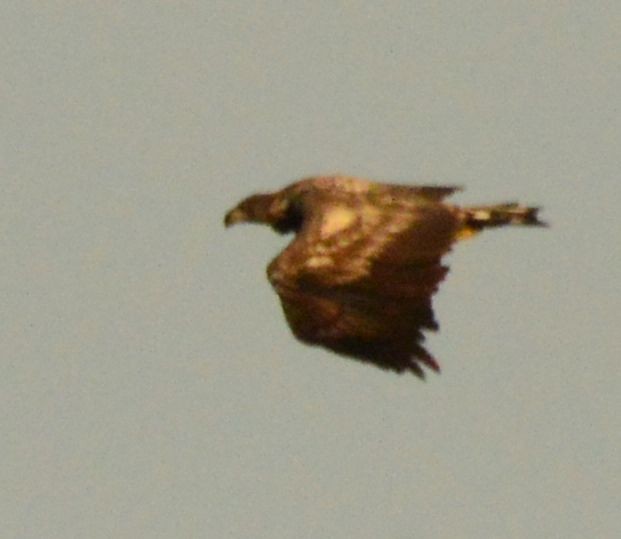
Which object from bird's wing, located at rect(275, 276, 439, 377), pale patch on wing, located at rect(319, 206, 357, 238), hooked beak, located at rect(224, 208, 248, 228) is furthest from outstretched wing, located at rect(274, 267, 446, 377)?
hooked beak, located at rect(224, 208, 248, 228)

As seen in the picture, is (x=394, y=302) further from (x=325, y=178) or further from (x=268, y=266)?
(x=325, y=178)

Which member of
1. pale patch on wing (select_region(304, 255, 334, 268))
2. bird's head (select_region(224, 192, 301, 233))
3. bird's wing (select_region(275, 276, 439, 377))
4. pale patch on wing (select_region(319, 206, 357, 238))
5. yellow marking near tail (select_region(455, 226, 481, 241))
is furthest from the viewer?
bird's head (select_region(224, 192, 301, 233))

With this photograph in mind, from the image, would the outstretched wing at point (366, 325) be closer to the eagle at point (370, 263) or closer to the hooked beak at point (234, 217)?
the eagle at point (370, 263)

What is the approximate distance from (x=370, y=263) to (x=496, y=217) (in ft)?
9.87

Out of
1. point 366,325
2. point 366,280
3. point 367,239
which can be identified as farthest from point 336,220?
point 366,325

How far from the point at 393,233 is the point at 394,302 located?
1.73m

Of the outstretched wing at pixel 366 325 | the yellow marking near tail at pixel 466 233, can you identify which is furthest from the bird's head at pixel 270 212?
the outstretched wing at pixel 366 325

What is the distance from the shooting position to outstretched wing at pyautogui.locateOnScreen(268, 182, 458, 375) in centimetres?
2519

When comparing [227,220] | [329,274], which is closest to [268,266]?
[329,274]

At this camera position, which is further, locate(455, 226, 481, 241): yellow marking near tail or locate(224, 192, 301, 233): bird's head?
locate(224, 192, 301, 233): bird's head

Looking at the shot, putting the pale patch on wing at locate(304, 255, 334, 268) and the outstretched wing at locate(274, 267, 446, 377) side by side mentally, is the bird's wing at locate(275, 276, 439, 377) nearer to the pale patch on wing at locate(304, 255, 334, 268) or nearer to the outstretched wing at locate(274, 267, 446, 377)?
the outstretched wing at locate(274, 267, 446, 377)

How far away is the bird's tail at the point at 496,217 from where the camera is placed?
93.6 feet

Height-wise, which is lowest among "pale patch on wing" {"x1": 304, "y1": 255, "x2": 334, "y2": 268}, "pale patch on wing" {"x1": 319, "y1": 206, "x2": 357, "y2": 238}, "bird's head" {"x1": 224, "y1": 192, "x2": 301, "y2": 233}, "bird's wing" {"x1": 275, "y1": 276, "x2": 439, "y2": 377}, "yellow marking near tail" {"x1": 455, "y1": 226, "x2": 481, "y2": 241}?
"bird's wing" {"x1": 275, "y1": 276, "x2": 439, "y2": 377}

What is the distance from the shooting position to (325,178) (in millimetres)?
29031
